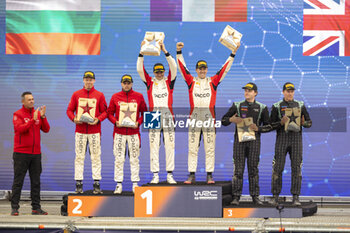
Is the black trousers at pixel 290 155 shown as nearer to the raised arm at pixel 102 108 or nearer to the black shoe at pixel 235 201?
the black shoe at pixel 235 201

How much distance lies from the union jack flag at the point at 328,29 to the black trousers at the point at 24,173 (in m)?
4.27

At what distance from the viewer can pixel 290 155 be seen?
19.6 ft

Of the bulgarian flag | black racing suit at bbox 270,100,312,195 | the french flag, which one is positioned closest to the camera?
black racing suit at bbox 270,100,312,195

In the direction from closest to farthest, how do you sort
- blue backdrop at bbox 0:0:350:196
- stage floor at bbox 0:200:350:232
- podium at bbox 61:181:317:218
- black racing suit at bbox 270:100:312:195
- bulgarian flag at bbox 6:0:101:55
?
stage floor at bbox 0:200:350:232 → podium at bbox 61:181:317:218 → black racing suit at bbox 270:100:312:195 → blue backdrop at bbox 0:0:350:196 → bulgarian flag at bbox 6:0:101:55

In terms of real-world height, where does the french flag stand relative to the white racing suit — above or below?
above

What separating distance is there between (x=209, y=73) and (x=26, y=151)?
9.99ft

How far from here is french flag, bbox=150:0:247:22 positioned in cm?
771

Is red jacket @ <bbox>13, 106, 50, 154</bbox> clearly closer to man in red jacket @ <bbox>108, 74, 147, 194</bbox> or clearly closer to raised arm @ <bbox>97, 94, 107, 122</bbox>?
raised arm @ <bbox>97, 94, 107, 122</bbox>

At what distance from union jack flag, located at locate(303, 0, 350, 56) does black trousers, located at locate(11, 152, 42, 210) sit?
4.27m

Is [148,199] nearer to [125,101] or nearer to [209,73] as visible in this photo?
[125,101]

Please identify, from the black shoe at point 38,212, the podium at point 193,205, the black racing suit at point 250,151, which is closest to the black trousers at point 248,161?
the black racing suit at point 250,151

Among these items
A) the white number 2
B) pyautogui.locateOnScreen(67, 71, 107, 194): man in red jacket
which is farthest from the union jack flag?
the white number 2

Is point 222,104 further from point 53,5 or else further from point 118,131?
point 53,5

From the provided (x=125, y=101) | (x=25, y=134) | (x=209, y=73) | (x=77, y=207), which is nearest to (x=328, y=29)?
(x=209, y=73)
